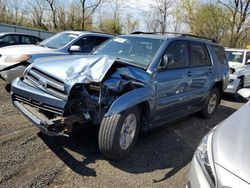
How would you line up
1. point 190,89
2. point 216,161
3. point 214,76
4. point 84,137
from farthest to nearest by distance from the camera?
point 214,76 < point 190,89 < point 84,137 < point 216,161

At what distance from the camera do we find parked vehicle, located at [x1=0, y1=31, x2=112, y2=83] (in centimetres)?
669

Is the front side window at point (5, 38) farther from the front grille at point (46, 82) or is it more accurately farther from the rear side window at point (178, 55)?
the rear side window at point (178, 55)

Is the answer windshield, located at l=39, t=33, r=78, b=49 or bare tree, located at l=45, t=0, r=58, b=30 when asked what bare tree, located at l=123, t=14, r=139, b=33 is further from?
windshield, located at l=39, t=33, r=78, b=49

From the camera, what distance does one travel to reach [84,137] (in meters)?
4.76

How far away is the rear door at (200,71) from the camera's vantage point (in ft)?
18.8

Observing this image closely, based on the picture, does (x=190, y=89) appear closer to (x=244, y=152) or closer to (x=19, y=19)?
(x=244, y=152)

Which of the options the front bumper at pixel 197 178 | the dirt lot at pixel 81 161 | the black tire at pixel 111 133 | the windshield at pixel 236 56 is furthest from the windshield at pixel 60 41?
the front bumper at pixel 197 178

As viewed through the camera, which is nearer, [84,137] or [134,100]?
[134,100]

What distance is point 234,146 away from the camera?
254 cm

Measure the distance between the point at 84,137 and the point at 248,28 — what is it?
23.3 m

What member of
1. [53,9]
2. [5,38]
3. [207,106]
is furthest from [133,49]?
[53,9]

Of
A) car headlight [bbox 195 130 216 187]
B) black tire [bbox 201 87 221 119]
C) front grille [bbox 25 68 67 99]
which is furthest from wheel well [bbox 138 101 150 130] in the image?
black tire [bbox 201 87 221 119]

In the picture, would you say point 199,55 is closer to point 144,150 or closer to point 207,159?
point 144,150

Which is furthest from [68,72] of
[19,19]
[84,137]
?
[19,19]
